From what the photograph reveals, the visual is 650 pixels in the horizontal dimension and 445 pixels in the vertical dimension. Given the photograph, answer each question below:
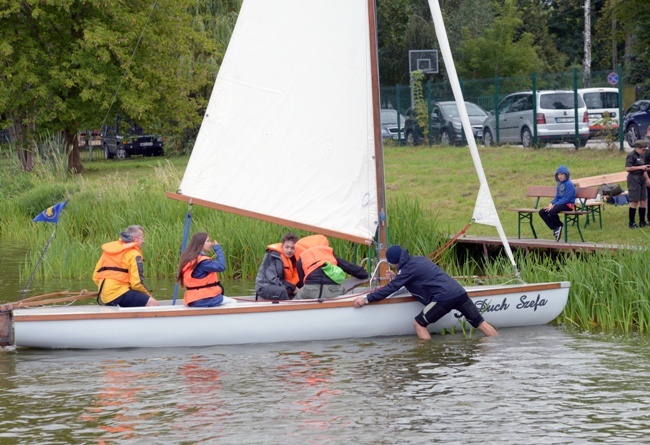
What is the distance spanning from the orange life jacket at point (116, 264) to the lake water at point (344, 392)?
907 millimetres

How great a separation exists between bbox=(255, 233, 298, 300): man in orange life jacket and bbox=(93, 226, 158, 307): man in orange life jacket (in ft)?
4.39

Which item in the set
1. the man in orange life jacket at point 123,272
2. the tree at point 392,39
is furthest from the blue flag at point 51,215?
the tree at point 392,39

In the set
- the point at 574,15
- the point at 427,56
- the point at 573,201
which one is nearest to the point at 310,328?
the point at 573,201

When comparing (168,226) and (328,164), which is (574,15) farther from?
(328,164)

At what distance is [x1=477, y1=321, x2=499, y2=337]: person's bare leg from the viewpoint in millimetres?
13484

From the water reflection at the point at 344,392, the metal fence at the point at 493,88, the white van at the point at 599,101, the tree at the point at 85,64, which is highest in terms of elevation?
the tree at the point at 85,64

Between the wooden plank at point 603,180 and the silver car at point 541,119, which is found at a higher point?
the silver car at point 541,119

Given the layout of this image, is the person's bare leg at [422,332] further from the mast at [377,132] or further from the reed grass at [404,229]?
the reed grass at [404,229]

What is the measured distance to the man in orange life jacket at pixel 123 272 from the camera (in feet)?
44.6

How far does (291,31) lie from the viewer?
45.5ft

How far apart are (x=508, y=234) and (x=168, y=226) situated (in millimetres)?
5833

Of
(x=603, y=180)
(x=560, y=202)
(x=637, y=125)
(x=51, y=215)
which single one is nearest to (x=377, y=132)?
(x=51, y=215)

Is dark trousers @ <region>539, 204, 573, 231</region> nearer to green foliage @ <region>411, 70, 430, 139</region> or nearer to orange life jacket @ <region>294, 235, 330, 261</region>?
orange life jacket @ <region>294, 235, 330, 261</region>

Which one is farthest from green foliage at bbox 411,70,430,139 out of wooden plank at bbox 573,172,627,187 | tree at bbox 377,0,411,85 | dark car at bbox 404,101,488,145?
tree at bbox 377,0,411,85
